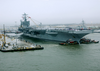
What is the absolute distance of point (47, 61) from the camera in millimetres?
9750

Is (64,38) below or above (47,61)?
above

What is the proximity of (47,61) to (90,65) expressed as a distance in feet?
11.4

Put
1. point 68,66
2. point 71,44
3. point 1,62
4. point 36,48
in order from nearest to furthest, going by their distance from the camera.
A: point 68,66, point 1,62, point 36,48, point 71,44

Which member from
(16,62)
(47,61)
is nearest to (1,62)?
(16,62)

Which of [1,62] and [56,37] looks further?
[56,37]

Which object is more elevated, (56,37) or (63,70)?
(56,37)

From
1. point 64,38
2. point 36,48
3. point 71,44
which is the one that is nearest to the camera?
point 36,48

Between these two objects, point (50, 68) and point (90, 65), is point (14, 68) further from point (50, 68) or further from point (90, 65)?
point (90, 65)

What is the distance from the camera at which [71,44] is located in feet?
54.0

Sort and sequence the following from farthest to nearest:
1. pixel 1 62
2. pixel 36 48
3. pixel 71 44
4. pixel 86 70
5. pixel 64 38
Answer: pixel 64 38
pixel 71 44
pixel 36 48
pixel 1 62
pixel 86 70

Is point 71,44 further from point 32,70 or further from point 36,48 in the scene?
point 32,70

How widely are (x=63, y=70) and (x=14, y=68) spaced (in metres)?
3.61

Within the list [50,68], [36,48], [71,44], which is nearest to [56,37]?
[71,44]

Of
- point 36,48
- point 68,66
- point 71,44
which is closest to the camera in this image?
point 68,66
